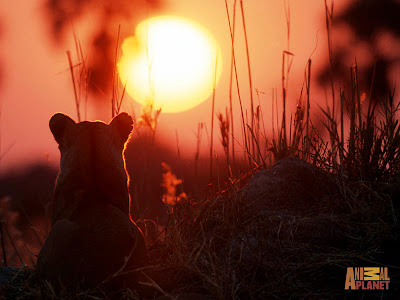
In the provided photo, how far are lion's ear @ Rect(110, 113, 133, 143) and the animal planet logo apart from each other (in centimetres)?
191

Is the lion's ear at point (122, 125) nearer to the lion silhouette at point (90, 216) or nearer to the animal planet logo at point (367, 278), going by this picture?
the lion silhouette at point (90, 216)

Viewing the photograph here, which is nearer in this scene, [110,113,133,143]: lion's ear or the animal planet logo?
the animal planet logo

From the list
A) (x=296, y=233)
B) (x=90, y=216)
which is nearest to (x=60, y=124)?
(x=90, y=216)

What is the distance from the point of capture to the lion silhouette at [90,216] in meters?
2.75

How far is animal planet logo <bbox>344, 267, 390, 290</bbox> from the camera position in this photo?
8.55ft

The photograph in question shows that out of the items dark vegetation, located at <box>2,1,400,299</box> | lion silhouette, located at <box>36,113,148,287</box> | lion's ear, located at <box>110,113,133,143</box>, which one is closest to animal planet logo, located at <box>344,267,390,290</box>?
dark vegetation, located at <box>2,1,400,299</box>

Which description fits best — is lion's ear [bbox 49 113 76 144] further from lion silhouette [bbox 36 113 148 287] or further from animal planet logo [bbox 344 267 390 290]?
animal planet logo [bbox 344 267 390 290]

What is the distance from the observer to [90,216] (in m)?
2.89

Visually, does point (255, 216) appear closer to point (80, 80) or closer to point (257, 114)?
point (257, 114)

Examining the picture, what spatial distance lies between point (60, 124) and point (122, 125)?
47cm

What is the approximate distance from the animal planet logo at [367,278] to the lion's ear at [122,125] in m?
1.91

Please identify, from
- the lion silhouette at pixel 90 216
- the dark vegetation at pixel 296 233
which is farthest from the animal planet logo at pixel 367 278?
the lion silhouette at pixel 90 216

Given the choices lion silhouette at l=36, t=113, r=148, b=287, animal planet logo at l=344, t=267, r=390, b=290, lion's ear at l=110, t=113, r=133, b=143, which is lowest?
animal planet logo at l=344, t=267, r=390, b=290

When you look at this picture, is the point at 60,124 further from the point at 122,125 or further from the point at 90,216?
the point at 90,216
